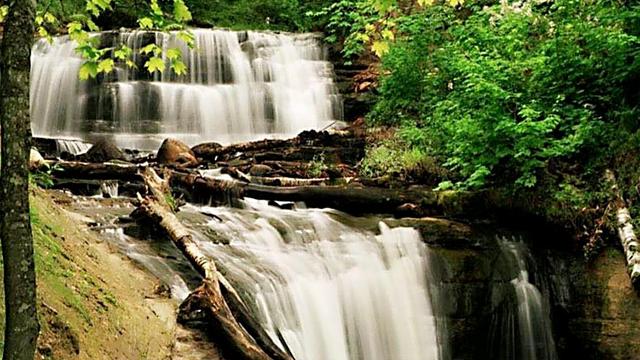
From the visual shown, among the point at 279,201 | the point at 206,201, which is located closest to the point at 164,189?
the point at 206,201

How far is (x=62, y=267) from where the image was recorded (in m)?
4.12

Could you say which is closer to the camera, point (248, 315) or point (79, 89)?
point (248, 315)

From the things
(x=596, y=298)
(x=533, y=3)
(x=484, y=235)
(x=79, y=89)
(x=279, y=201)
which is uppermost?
(x=79, y=89)

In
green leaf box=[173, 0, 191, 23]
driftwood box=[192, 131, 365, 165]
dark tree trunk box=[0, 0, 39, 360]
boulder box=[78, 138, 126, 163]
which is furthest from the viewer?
driftwood box=[192, 131, 365, 165]

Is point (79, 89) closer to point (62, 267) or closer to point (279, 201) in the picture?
point (279, 201)

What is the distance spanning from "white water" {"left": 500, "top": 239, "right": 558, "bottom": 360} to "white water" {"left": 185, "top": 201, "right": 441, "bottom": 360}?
1160 millimetres

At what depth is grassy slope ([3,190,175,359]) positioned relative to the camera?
3416mm

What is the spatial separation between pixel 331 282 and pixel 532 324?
2.67m

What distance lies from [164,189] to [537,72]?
18.3 feet

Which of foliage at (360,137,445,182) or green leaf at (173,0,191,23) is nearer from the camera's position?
green leaf at (173,0,191,23)

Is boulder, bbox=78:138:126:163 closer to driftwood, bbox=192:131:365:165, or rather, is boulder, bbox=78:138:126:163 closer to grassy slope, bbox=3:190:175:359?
driftwood, bbox=192:131:365:165

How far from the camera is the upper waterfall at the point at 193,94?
648 inches

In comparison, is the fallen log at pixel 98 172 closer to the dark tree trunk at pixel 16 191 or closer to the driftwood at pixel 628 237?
the driftwood at pixel 628 237

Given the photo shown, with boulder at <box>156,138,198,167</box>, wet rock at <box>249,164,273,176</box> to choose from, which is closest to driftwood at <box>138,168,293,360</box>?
wet rock at <box>249,164,273,176</box>
